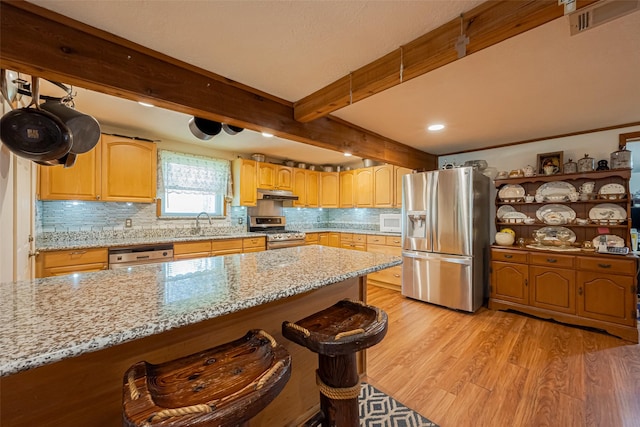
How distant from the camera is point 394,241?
4.28 m

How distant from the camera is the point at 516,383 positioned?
1979mm

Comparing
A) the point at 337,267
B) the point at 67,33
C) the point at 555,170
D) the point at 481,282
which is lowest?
the point at 481,282

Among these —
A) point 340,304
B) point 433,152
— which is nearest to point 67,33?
point 340,304

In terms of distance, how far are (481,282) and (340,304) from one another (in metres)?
2.90

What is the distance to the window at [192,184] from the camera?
3.75 metres

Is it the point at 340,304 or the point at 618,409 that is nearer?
the point at 340,304

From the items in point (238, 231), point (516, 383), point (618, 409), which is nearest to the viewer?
point (618, 409)

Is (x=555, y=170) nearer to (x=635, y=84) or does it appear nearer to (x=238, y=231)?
(x=635, y=84)

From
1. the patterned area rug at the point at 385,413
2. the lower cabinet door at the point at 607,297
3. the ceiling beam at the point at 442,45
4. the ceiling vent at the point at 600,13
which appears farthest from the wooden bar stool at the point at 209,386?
the lower cabinet door at the point at 607,297

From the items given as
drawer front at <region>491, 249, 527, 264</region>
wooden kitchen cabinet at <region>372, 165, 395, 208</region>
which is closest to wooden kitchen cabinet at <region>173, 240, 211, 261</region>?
wooden kitchen cabinet at <region>372, 165, 395, 208</region>

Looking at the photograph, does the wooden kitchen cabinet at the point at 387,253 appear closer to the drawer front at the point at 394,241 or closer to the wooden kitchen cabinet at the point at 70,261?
the drawer front at the point at 394,241

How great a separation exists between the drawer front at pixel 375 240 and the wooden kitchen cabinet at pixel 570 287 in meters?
1.55

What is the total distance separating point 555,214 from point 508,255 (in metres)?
0.81

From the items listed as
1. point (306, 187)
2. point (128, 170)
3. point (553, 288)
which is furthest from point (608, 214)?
point (128, 170)
